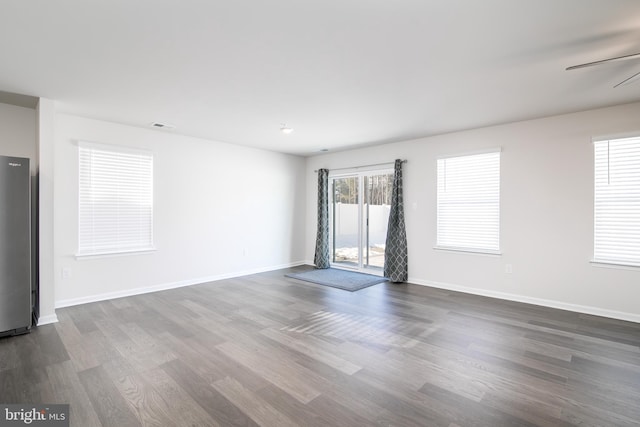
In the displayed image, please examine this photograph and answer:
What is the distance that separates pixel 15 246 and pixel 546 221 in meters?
6.43

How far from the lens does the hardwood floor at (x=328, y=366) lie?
2.00 metres

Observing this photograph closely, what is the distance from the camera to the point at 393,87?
321cm

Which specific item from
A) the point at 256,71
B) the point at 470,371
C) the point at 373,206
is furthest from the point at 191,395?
the point at 373,206

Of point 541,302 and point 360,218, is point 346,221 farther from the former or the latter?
point 541,302

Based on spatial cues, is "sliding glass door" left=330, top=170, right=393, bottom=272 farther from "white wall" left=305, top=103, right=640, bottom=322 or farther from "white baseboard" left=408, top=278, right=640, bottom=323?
"white baseboard" left=408, top=278, right=640, bottom=323

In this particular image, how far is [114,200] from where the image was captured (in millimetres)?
4570

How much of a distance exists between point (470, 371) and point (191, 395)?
7.06ft

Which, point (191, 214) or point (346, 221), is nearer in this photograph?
point (191, 214)

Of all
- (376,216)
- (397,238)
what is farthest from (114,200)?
(397,238)

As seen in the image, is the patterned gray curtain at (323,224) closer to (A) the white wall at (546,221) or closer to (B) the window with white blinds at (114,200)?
(A) the white wall at (546,221)

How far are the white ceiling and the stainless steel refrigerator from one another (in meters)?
0.95

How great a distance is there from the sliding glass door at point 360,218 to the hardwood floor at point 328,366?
2256mm

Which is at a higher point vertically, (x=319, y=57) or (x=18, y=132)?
(x=319, y=57)

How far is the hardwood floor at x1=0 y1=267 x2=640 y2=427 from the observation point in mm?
1997
